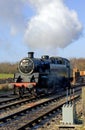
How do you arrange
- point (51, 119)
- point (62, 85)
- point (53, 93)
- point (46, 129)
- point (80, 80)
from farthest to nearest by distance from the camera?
point (80, 80) < point (62, 85) < point (53, 93) < point (51, 119) < point (46, 129)

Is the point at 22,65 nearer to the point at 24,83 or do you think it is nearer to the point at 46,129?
the point at 24,83

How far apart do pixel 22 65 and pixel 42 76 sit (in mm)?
1646

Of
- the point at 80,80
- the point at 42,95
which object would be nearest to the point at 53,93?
the point at 42,95

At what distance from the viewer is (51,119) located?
1353 centimetres

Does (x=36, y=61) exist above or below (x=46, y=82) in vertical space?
above

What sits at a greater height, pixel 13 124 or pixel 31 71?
pixel 31 71

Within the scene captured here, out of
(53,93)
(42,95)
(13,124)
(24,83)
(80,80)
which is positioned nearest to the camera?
(13,124)

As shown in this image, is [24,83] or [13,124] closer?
[13,124]

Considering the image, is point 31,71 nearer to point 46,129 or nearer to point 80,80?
point 46,129

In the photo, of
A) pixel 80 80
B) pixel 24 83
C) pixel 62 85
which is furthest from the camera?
pixel 80 80

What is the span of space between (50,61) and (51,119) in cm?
1265

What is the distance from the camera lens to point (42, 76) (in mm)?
23875

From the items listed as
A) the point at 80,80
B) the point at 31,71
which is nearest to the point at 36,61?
the point at 31,71

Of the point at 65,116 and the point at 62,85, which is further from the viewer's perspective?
the point at 62,85
